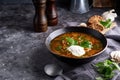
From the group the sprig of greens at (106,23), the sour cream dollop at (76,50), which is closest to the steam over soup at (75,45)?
the sour cream dollop at (76,50)

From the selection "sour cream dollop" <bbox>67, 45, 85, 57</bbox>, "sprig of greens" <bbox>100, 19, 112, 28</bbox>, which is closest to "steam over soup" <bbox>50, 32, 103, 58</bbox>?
"sour cream dollop" <bbox>67, 45, 85, 57</bbox>

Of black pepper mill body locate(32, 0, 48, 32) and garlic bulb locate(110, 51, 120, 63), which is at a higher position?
black pepper mill body locate(32, 0, 48, 32)

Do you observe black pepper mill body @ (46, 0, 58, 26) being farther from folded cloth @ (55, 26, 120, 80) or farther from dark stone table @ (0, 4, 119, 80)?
folded cloth @ (55, 26, 120, 80)

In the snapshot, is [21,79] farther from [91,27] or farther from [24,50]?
[91,27]

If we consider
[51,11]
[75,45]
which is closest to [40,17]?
[51,11]

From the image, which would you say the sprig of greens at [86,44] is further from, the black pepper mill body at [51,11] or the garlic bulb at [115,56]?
the black pepper mill body at [51,11]

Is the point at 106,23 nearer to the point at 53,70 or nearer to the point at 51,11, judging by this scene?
the point at 51,11
